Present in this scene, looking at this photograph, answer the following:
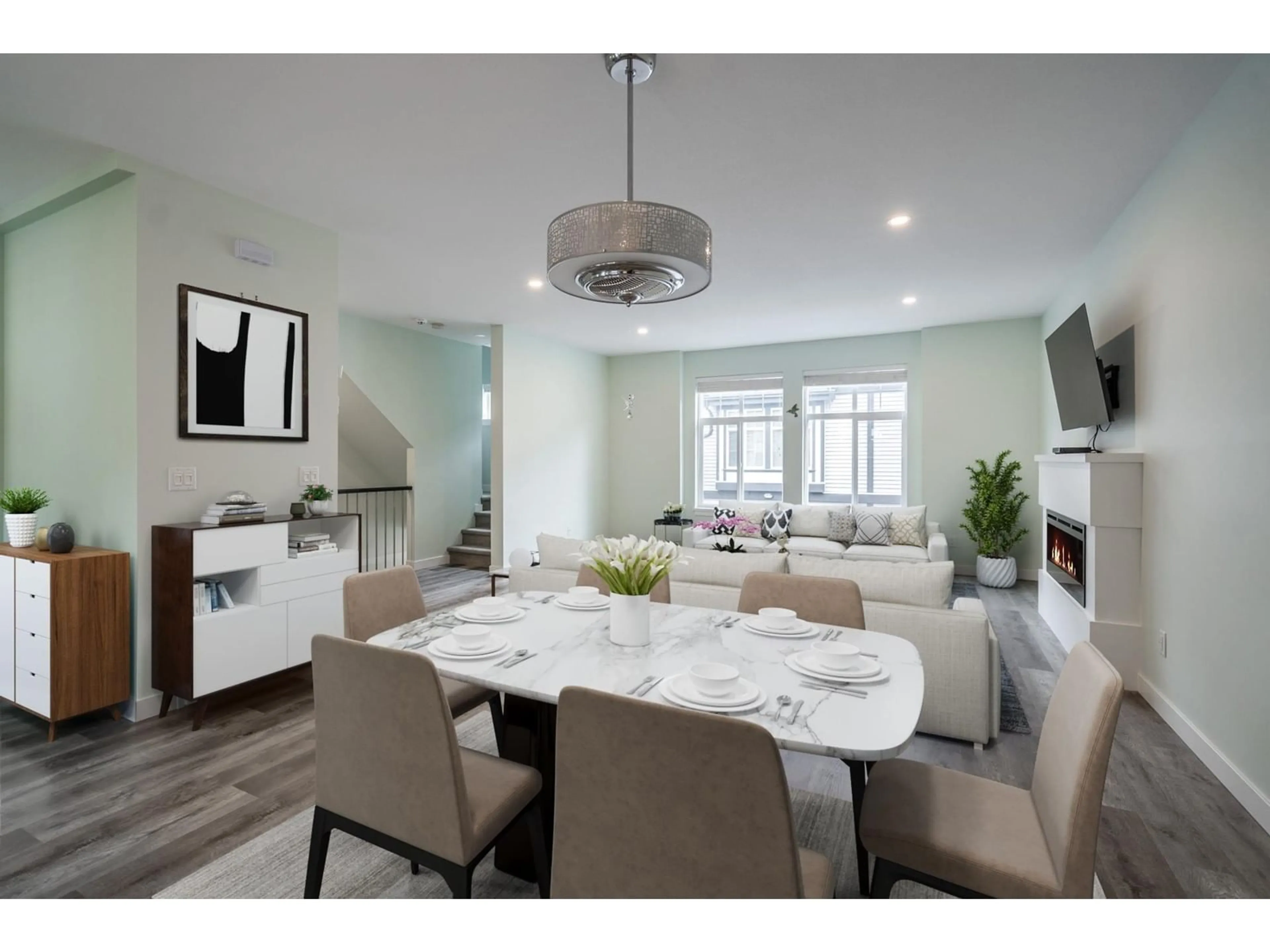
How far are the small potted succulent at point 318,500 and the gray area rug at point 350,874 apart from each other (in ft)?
5.97

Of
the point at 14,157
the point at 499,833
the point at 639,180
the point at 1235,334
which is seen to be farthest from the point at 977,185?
the point at 14,157

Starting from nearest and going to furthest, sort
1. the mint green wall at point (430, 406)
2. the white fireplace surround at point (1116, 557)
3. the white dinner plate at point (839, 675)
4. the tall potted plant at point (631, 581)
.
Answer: the white dinner plate at point (839, 675), the tall potted plant at point (631, 581), the white fireplace surround at point (1116, 557), the mint green wall at point (430, 406)

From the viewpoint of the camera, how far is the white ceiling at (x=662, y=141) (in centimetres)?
224

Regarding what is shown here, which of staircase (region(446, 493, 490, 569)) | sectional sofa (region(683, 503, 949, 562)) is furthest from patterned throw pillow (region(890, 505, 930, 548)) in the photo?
staircase (region(446, 493, 490, 569))

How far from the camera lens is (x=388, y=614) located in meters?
2.31

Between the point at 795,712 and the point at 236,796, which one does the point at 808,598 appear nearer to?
the point at 795,712

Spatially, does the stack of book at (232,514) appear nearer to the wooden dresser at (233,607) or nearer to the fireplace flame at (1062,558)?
the wooden dresser at (233,607)

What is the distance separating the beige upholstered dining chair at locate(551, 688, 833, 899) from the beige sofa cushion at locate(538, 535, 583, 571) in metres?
2.38

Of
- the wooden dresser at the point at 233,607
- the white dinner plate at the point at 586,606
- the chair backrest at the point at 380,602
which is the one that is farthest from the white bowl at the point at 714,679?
the wooden dresser at the point at 233,607

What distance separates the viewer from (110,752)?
2.59 m

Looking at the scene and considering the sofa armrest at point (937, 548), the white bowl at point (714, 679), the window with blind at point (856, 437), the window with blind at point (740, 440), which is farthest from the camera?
the window with blind at point (740, 440)

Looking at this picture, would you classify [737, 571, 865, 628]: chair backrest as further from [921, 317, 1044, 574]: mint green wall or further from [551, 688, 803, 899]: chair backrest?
[921, 317, 1044, 574]: mint green wall

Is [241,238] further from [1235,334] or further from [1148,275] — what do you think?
[1148,275]
